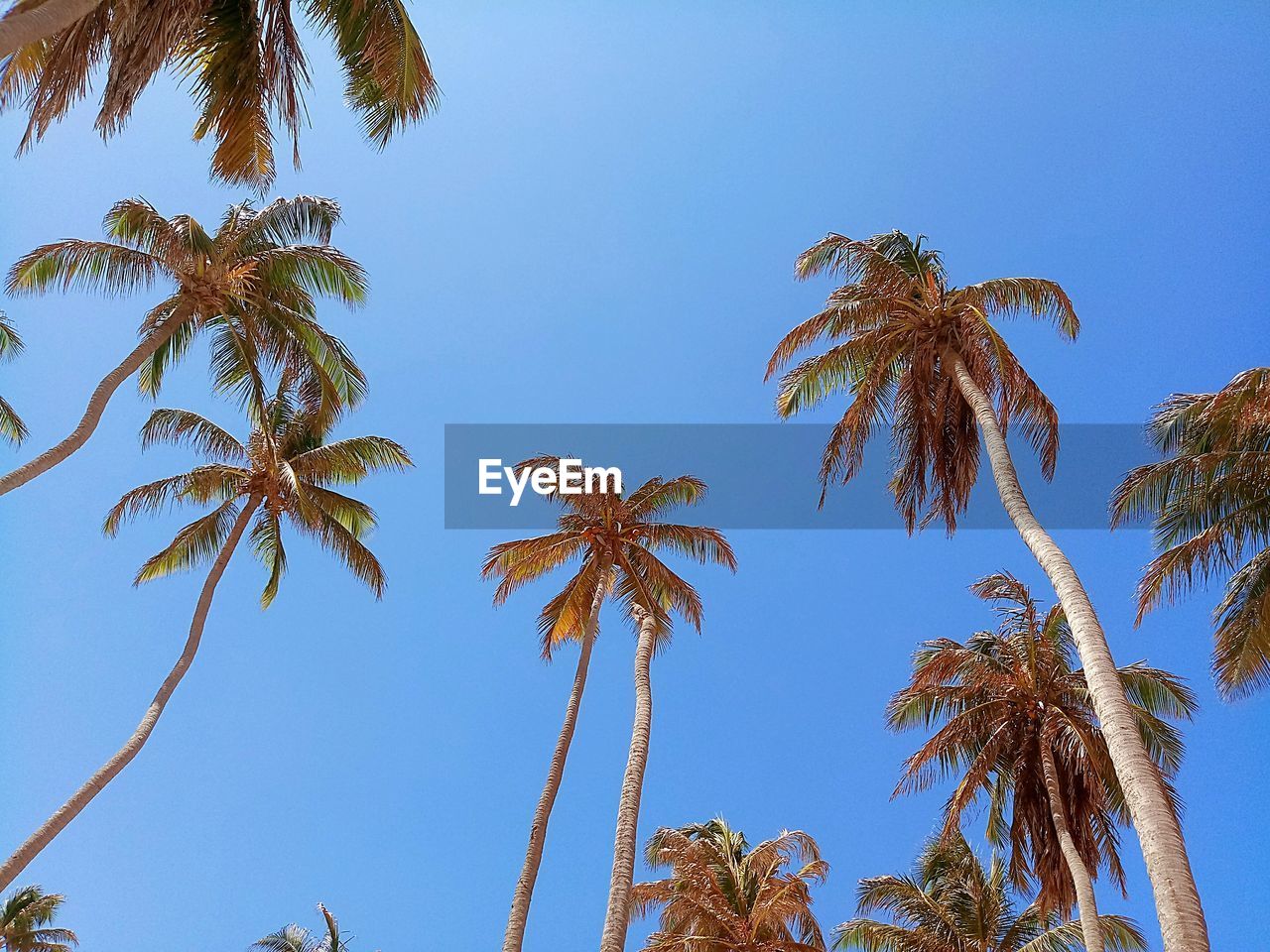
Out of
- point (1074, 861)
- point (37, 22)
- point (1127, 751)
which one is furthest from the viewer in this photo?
point (1074, 861)

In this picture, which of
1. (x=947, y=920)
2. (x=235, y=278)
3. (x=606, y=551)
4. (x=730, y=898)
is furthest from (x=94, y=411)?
(x=947, y=920)

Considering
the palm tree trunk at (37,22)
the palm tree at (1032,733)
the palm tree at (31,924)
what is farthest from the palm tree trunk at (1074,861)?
the palm tree at (31,924)

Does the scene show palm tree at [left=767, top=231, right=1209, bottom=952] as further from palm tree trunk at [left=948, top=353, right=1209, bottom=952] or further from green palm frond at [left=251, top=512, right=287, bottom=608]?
green palm frond at [left=251, top=512, right=287, bottom=608]

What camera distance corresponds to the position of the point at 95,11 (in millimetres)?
11500

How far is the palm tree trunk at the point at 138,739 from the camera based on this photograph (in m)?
15.5

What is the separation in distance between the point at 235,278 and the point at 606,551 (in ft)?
31.2

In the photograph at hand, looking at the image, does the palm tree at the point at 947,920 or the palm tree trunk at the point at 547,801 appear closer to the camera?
the palm tree trunk at the point at 547,801

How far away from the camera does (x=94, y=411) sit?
53.8 ft

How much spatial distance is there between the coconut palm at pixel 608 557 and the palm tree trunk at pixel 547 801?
1.6 inches

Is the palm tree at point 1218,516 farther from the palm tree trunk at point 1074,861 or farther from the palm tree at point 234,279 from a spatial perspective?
the palm tree at point 234,279

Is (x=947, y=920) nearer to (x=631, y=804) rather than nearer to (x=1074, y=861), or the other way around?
(x=1074, y=861)

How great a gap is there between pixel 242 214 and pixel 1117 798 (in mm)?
22168

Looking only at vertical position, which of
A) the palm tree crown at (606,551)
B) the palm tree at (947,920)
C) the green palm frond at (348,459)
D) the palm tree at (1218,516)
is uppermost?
the green palm frond at (348,459)

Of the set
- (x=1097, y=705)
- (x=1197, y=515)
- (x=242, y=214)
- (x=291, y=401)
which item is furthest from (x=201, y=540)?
(x=1197, y=515)
